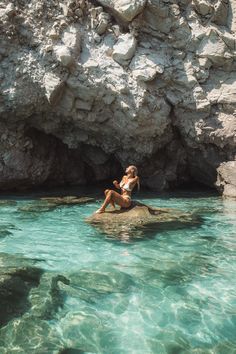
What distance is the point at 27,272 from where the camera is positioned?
722 centimetres

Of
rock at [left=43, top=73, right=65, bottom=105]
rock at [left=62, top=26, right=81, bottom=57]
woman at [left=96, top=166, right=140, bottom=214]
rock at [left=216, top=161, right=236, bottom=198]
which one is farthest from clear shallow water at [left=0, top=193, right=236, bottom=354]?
rock at [left=62, top=26, right=81, bottom=57]

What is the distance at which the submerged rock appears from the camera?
1074cm

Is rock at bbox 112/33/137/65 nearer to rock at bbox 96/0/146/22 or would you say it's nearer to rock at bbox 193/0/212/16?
rock at bbox 96/0/146/22

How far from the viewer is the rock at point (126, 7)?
15507mm

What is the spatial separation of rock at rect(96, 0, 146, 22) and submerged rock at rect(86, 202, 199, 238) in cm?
783

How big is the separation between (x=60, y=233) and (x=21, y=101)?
300 inches

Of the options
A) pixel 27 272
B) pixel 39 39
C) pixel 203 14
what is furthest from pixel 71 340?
pixel 203 14

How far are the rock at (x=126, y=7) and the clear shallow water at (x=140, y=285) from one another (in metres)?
8.77

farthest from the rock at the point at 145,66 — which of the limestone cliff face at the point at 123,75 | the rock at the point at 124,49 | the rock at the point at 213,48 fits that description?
the rock at the point at 213,48

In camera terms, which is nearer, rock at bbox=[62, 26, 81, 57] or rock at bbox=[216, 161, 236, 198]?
rock at bbox=[62, 26, 81, 57]

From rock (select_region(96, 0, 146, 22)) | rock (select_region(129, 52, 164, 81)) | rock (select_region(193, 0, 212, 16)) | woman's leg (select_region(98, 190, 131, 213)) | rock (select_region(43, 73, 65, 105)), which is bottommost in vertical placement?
woman's leg (select_region(98, 190, 131, 213))

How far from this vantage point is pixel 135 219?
11406mm

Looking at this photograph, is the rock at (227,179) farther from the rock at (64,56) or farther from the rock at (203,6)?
the rock at (64,56)

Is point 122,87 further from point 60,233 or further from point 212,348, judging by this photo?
point 212,348
